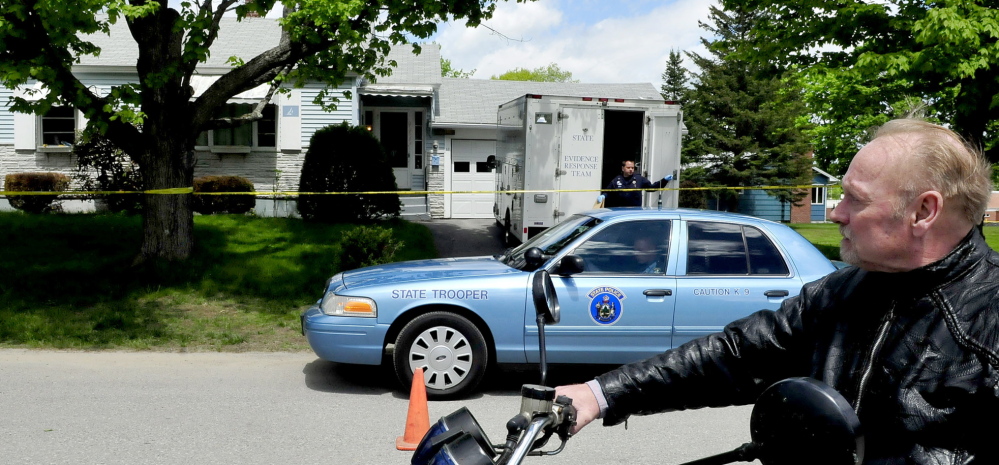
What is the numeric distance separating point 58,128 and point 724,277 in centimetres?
1863

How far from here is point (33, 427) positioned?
20.2ft

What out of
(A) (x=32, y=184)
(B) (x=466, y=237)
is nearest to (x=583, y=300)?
(B) (x=466, y=237)

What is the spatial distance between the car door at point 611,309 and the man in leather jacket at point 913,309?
4.98 meters

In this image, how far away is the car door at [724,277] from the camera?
7230 mm

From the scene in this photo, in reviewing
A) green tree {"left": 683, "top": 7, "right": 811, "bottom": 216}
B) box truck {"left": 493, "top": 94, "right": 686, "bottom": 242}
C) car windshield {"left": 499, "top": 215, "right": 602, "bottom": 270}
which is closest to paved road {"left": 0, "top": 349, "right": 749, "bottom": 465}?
car windshield {"left": 499, "top": 215, "right": 602, "bottom": 270}

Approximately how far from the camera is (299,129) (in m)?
20.9

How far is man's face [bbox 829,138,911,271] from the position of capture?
185 cm

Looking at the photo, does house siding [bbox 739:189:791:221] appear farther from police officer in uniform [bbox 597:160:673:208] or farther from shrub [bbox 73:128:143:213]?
shrub [bbox 73:128:143:213]

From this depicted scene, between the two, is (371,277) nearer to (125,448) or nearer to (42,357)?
(125,448)

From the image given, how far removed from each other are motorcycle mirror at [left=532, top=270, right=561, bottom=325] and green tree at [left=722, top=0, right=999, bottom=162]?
10.3 m

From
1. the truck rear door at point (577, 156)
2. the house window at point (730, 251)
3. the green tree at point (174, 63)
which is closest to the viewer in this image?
the house window at point (730, 251)

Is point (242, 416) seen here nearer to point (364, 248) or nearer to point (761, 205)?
point (364, 248)

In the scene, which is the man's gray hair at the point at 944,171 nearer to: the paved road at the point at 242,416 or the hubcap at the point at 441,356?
the paved road at the point at 242,416

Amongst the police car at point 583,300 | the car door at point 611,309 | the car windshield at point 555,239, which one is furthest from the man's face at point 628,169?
the car door at point 611,309
